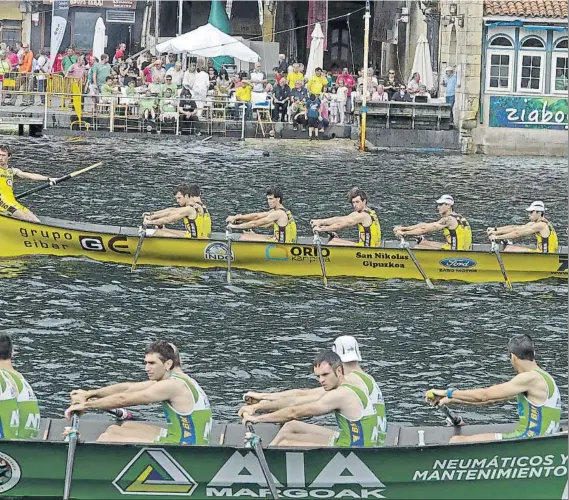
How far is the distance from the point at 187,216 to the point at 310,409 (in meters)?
12.4

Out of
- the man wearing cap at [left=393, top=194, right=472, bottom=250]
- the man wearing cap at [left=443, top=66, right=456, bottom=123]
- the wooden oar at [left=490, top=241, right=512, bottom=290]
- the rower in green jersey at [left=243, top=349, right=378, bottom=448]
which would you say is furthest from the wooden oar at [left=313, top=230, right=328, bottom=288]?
the man wearing cap at [left=443, top=66, right=456, bottom=123]

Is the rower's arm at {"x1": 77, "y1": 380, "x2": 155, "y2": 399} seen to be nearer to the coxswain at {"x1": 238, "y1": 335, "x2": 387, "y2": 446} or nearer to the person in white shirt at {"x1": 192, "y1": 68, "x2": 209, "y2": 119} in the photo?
the coxswain at {"x1": 238, "y1": 335, "x2": 387, "y2": 446}

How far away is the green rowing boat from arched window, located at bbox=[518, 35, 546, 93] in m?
36.0

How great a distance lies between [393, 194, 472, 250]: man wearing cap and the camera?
26.3 meters

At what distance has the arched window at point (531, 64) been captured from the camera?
49344 mm

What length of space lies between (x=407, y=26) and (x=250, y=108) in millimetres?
14221

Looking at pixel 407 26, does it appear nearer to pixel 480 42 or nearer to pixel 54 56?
pixel 480 42

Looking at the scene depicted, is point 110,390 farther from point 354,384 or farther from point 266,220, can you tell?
point 266,220

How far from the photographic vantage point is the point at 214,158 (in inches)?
1722

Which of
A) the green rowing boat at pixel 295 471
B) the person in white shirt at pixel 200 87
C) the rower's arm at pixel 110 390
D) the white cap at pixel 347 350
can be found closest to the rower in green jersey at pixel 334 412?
the white cap at pixel 347 350

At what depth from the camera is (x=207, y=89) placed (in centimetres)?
4788

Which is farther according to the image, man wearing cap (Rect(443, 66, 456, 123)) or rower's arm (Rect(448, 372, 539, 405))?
man wearing cap (Rect(443, 66, 456, 123))

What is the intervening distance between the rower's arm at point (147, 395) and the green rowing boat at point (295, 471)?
1.59ft

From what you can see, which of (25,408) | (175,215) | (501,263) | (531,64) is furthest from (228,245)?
(531,64)
